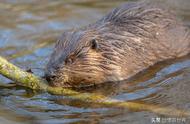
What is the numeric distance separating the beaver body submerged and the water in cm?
14

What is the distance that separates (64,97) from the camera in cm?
543

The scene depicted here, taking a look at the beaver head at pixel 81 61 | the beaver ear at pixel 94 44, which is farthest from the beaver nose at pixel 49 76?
the beaver ear at pixel 94 44

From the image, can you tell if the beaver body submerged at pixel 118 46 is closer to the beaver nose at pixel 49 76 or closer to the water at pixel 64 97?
the beaver nose at pixel 49 76

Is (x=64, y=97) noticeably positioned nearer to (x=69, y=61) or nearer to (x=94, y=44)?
(x=69, y=61)

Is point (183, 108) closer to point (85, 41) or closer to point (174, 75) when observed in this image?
point (174, 75)

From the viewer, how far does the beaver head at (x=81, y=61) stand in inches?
219

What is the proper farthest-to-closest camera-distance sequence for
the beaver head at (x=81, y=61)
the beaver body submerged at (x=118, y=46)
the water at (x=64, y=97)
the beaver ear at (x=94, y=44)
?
the beaver ear at (x=94, y=44)
the beaver body submerged at (x=118, y=46)
the beaver head at (x=81, y=61)
the water at (x=64, y=97)

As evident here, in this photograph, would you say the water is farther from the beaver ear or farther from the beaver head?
the beaver ear

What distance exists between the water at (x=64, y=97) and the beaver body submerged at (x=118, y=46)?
0.14m

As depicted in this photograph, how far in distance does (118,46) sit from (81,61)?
524mm

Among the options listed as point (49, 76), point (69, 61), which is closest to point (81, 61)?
point (69, 61)

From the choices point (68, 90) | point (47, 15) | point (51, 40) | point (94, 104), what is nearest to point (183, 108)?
point (94, 104)

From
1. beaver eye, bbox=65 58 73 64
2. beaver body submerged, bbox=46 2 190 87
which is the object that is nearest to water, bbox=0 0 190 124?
beaver body submerged, bbox=46 2 190 87

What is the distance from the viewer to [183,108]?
4914mm
